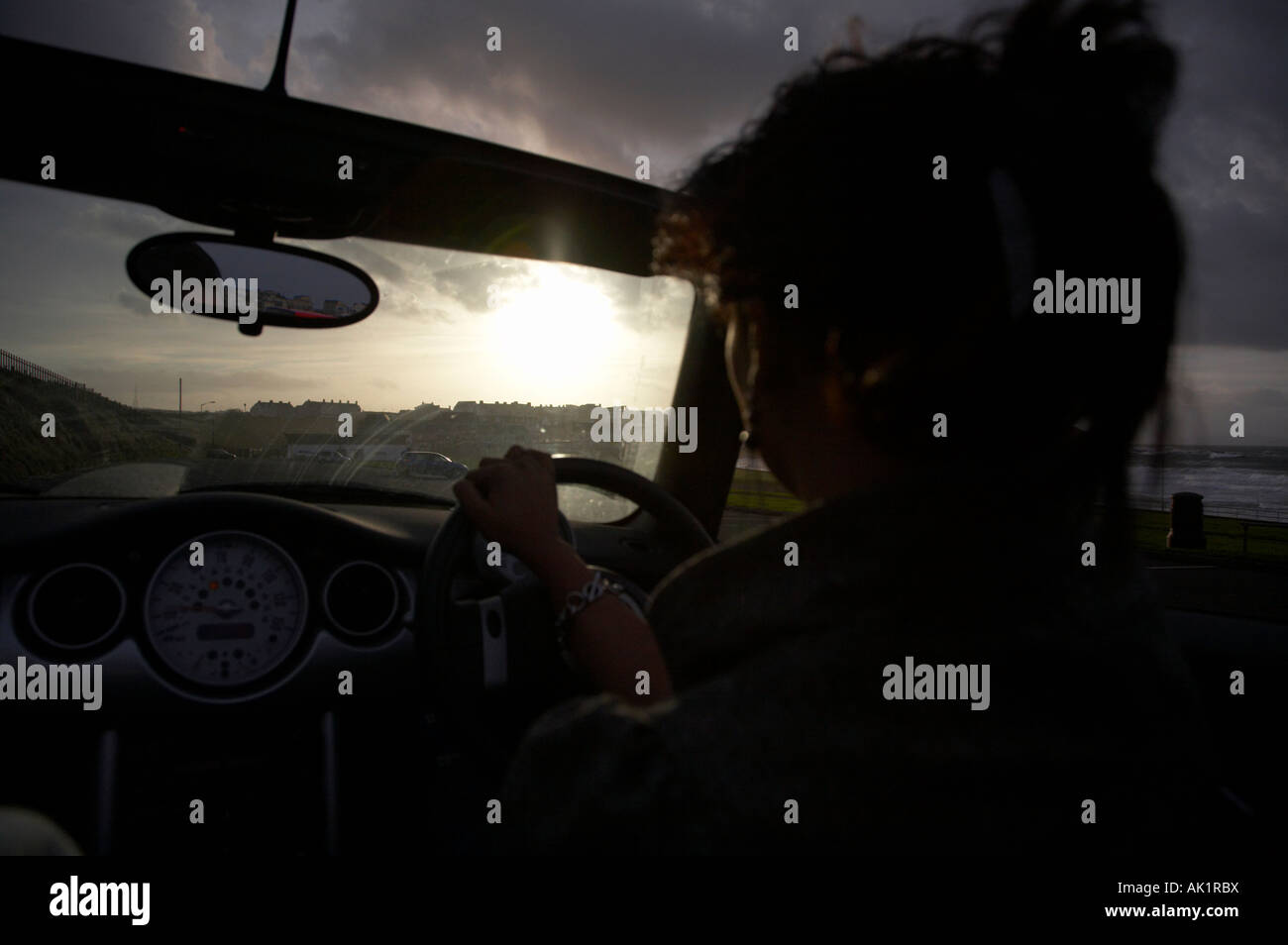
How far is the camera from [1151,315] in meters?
1.12

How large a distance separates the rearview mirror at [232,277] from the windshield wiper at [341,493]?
0.58 m

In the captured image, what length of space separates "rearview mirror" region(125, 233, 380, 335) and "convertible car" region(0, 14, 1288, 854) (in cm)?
1

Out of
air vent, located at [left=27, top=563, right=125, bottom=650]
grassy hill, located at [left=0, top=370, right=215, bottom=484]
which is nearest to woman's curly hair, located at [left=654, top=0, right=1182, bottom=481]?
air vent, located at [left=27, top=563, right=125, bottom=650]

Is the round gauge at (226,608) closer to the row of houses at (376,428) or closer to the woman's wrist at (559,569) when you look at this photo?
the row of houses at (376,428)

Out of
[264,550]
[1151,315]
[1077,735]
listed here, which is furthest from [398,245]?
[1077,735]

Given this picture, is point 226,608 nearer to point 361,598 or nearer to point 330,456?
point 361,598

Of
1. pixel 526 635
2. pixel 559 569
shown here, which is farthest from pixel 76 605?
pixel 559 569

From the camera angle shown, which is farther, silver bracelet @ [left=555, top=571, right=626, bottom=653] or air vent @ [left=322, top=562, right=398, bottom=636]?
air vent @ [left=322, top=562, right=398, bottom=636]

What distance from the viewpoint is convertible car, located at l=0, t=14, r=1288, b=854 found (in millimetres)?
2221

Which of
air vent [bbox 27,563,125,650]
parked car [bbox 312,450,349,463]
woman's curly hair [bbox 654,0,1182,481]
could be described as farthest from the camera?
parked car [bbox 312,450,349,463]

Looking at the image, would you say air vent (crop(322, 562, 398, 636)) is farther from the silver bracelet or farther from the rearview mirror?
the silver bracelet

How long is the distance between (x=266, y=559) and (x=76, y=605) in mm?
483
